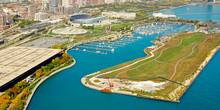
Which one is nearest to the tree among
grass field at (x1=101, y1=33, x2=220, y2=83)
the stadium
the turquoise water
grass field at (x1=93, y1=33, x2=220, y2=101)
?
grass field at (x1=101, y1=33, x2=220, y2=83)

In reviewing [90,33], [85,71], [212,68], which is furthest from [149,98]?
[90,33]

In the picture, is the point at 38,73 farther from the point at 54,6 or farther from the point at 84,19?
the point at 54,6

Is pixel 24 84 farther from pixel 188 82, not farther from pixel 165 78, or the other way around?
pixel 188 82

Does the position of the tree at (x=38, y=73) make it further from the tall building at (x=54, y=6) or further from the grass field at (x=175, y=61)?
the tall building at (x=54, y=6)

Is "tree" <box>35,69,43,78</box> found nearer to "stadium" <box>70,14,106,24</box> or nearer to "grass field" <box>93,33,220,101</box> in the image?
"grass field" <box>93,33,220,101</box>

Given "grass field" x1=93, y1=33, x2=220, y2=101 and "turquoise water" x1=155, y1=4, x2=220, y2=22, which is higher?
"turquoise water" x1=155, y1=4, x2=220, y2=22
